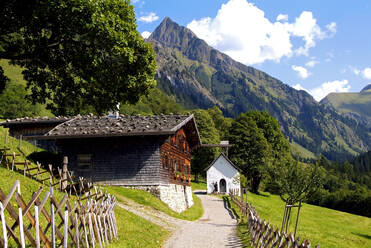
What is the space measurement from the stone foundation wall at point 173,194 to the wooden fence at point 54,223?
42.3 ft

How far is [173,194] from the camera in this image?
29734 millimetres

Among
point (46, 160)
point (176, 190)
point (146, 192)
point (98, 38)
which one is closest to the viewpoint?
point (98, 38)

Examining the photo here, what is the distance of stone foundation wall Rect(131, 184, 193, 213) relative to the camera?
2665 cm

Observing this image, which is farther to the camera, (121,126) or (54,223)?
(121,126)

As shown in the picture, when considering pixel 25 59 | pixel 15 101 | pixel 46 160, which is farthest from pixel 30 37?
pixel 15 101

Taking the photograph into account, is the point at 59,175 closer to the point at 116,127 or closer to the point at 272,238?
the point at 116,127

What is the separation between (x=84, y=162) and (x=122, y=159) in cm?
356

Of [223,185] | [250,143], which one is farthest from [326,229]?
[250,143]

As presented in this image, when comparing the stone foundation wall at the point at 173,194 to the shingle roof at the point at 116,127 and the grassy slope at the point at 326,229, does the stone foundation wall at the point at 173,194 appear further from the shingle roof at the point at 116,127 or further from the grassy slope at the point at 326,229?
the grassy slope at the point at 326,229

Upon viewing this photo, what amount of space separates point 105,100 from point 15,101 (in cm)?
5848

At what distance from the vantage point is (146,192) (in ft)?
86.6

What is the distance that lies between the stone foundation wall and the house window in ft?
15.4

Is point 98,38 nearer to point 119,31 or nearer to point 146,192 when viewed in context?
point 119,31

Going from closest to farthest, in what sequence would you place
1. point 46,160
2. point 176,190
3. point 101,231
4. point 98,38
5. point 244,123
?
point 101,231 < point 98,38 < point 176,190 < point 46,160 < point 244,123
